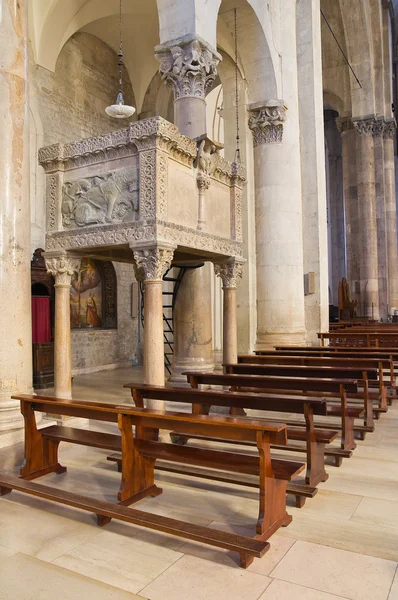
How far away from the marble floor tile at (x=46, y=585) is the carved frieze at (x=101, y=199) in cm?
351

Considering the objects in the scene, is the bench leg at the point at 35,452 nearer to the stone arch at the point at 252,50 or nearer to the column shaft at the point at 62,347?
the column shaft at the point at 62,347

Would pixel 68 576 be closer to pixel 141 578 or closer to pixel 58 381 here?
pixel 141 578

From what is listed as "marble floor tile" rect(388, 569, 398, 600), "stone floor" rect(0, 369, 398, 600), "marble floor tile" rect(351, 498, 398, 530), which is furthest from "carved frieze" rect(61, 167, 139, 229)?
"marble floor tile" rect(388, 569, 398, 600)

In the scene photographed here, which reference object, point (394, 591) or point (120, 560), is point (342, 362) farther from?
point (120, 560)

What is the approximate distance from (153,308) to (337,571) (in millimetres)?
3234

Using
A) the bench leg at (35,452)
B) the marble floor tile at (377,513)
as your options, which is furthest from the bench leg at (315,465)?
the bench leg at (35,452)

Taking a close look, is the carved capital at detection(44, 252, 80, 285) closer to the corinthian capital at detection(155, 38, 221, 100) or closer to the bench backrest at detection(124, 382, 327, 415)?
the bench backrest at detection(124, 382, 327, 415)

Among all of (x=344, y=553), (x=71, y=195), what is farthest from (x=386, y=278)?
(x=344, y=553)

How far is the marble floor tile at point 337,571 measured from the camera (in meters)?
2.46

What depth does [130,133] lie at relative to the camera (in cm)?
528

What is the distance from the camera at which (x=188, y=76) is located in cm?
691

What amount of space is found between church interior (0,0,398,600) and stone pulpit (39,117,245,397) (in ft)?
0.07

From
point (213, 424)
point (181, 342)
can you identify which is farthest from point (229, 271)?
point (213, 424)

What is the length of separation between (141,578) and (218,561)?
0.42m
